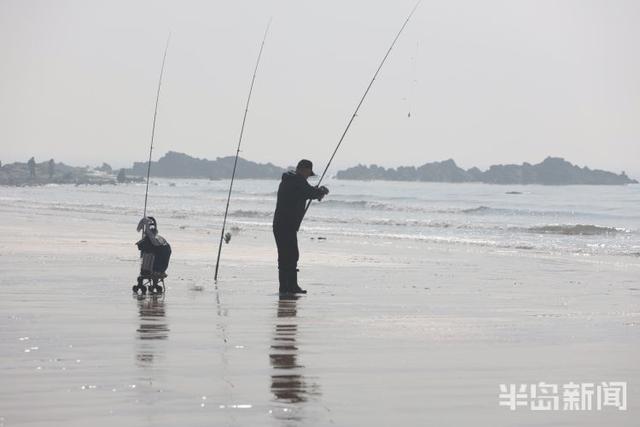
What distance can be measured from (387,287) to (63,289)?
325 cm

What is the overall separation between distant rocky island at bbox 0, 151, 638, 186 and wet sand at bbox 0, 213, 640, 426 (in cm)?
7817

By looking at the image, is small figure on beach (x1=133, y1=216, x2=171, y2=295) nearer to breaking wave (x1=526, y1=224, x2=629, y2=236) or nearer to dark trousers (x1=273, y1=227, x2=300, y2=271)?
dark trousers (x1=273, y1=227, x2=300, y2=271)

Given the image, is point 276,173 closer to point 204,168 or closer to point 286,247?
point 204,168

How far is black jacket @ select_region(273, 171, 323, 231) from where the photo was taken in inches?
438

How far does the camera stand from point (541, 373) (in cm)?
661

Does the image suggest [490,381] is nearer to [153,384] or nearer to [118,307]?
[153,384]

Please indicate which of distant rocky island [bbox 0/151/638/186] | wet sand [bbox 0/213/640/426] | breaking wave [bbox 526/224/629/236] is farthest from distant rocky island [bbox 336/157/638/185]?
wet sand [bbox 0/213/640/426]

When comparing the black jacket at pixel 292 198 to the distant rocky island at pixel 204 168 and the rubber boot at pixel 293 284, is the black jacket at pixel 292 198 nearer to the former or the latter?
the rubber boot at pixel 293 284

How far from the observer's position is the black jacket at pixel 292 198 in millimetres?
11120

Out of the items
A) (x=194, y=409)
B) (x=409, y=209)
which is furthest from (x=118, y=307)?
(x=409, y=209)

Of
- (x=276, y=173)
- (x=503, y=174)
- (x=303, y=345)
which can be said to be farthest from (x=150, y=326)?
(x=276, y=173)

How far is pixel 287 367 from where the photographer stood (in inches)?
261

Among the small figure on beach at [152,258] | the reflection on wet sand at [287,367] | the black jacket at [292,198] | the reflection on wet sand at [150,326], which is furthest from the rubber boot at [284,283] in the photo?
the reflection on wet sand at [287,367]

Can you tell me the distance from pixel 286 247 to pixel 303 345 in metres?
3.77
